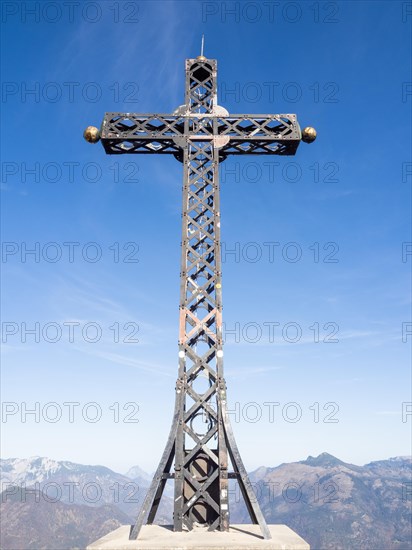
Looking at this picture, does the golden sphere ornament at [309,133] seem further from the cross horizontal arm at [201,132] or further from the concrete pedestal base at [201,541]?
the concrete pedestal base at [201,541]

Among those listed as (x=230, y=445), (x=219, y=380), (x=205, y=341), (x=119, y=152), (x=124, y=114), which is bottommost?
(x=230, y=445)

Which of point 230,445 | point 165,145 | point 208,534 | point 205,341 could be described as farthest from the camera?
point 165,145

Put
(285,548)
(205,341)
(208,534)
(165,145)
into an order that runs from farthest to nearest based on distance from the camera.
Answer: (165,145), (205,341), (208,534), (285,548)

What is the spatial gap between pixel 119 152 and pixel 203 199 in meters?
2.89

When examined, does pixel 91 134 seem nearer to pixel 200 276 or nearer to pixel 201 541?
pixel 200 276

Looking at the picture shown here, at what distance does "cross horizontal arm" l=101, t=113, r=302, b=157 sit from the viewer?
12258mm

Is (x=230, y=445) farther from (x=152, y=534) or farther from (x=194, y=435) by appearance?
(x=152, y=534)

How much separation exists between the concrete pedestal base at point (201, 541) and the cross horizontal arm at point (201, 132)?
9.06 m

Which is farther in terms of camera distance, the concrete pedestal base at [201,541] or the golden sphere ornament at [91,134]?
the golden sphere ornament at [91,134]

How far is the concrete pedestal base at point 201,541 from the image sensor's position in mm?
7984

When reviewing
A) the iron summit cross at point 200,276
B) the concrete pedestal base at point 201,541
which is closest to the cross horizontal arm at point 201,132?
the iron summit cross at point 200,276

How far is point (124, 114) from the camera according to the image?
12391 mm

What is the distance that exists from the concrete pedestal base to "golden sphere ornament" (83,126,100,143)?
9320 mm

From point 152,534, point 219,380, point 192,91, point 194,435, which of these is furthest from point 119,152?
point 152,534
